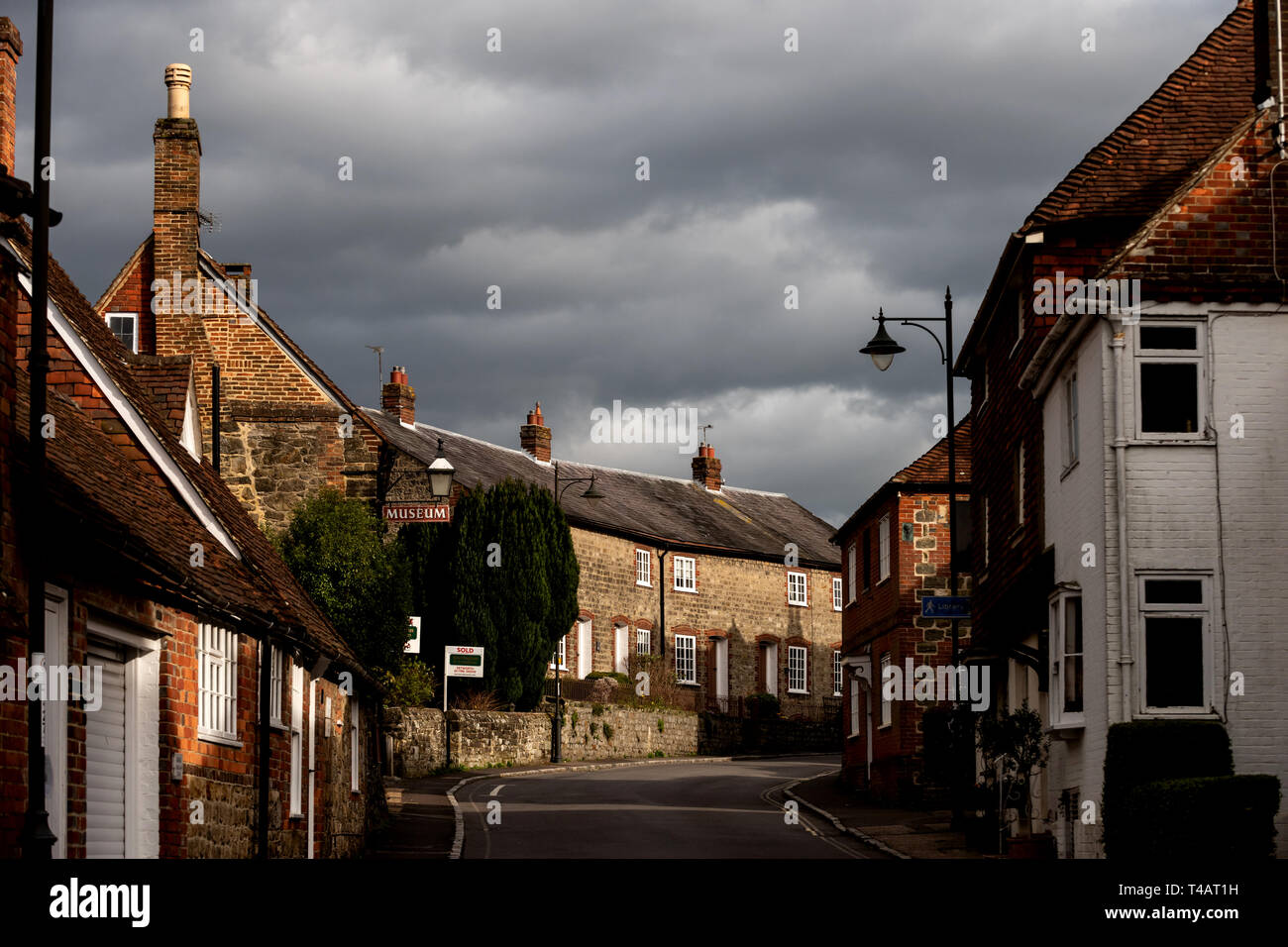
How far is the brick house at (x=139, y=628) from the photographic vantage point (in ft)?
39.9

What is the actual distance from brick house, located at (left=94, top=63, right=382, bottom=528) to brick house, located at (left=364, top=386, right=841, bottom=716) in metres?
6.09

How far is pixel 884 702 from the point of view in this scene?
120 feet

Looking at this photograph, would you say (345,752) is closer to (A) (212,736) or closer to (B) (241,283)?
(A) (212,736)

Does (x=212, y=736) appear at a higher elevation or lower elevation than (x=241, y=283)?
lower

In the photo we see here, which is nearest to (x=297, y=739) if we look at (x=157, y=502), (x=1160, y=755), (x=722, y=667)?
(x=157, y=502)

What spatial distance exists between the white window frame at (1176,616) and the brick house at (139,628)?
9445 millimetres

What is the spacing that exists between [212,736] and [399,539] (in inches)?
1138

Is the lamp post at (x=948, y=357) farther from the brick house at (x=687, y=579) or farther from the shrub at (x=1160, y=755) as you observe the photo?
the brick house at (x=687, y=579)

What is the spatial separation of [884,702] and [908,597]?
2717mm

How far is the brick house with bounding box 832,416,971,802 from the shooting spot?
34531 millimetres

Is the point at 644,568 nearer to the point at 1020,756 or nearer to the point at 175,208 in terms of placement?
the point at 175,208

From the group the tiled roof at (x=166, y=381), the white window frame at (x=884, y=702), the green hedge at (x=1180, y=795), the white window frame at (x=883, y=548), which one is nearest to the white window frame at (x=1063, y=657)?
the green hedge at (x=1180, y=795)
